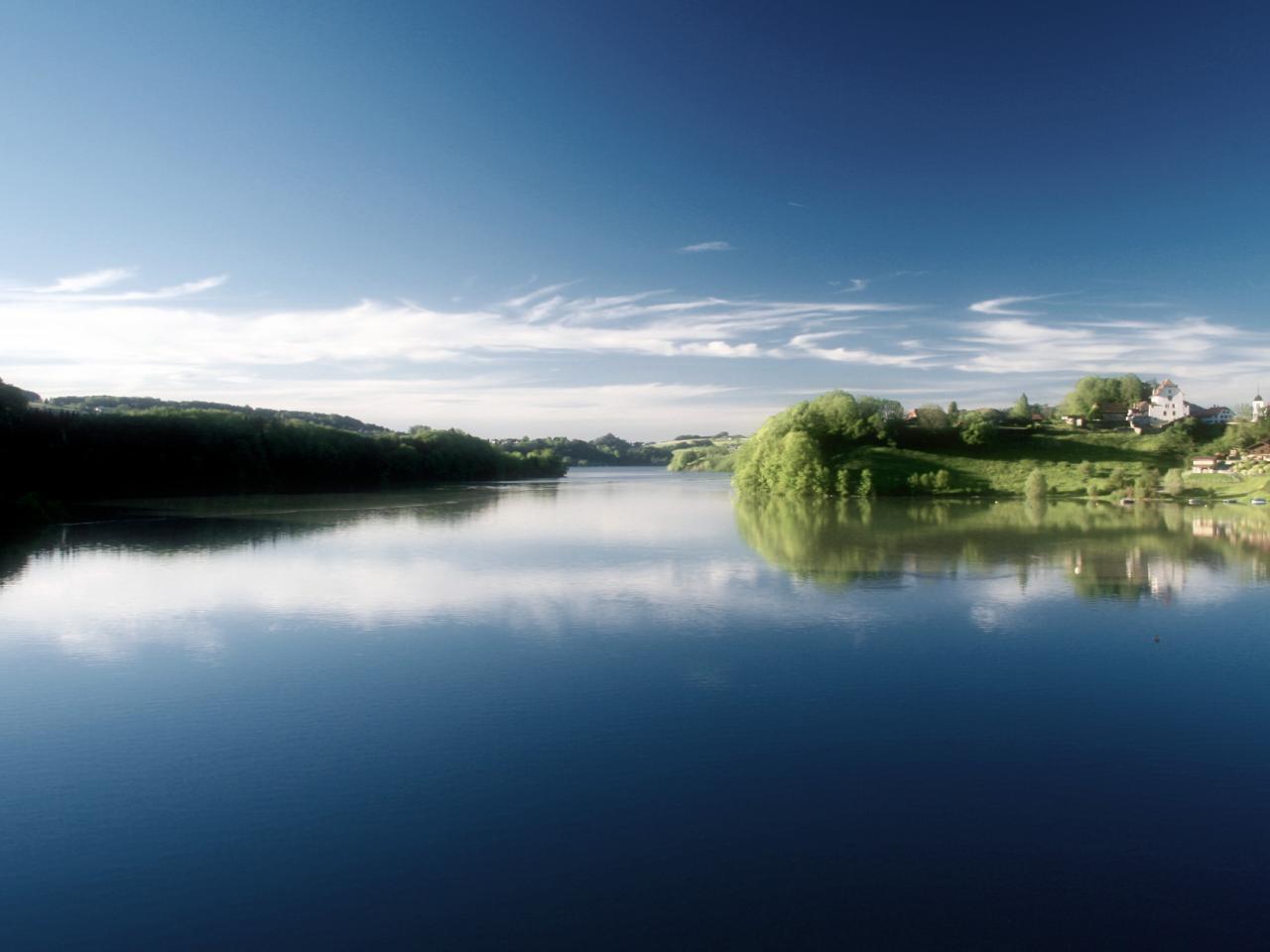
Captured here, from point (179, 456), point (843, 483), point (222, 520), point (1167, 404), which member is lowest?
point (222, 520)

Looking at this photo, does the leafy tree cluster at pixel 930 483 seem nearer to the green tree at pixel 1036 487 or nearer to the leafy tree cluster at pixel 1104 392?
the green tree at pixel 1036 487

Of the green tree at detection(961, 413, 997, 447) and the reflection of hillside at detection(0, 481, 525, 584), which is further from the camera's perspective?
the green tree at detection(961, 413, 997, 447)

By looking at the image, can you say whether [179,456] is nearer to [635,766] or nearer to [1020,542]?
[1020,542]

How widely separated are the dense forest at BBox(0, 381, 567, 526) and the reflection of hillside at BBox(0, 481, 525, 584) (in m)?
5.71

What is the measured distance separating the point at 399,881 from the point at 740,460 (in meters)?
77.9

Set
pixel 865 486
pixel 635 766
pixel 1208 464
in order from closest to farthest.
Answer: pixel 635 766, pixel 1208 464, pixel 865 486

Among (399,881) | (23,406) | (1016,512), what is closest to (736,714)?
(399,881)

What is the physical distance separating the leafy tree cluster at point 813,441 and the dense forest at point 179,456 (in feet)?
147

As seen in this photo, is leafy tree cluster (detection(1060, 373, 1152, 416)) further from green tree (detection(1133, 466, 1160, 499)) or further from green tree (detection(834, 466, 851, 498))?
green tree (detection(834, 466, 851, 498))

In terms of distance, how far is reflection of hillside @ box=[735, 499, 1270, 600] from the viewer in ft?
85.9

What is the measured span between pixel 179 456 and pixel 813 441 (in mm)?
62612

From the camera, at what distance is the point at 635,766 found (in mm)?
10219

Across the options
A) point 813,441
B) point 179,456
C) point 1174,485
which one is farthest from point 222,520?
point 1174,485

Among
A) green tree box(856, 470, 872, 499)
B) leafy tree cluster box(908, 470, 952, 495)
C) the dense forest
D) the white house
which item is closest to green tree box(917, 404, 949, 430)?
leafy tree cluster box(908, 470, 952, 495)
